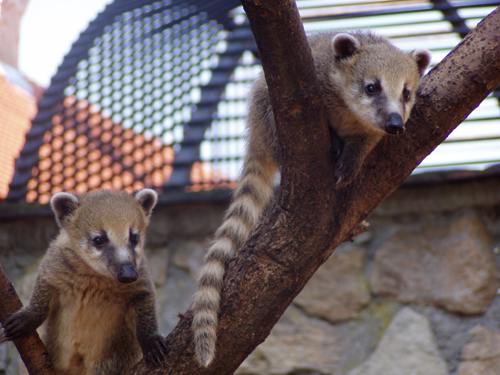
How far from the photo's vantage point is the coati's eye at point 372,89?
3.94 meters

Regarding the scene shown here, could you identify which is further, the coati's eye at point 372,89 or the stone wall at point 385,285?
the stone wall at point 385,285

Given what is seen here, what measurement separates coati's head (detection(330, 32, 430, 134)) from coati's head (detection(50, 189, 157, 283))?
1313 millimetres

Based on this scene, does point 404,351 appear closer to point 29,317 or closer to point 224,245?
point 224,245

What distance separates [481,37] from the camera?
10.6 ft

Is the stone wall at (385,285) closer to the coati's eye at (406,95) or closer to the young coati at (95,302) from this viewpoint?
the young coati at (95,302)

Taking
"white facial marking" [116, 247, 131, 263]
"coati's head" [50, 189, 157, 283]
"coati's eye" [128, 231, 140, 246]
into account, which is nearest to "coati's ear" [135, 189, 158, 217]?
"coati's head" [50, 189, 157, 283]

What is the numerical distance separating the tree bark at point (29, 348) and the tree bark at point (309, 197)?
0.41 metres

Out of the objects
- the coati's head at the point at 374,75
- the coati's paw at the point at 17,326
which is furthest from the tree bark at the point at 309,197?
the coati's paw at the point at 17,326

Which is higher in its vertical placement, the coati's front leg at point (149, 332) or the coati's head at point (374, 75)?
the coati's head at point (374, 75)

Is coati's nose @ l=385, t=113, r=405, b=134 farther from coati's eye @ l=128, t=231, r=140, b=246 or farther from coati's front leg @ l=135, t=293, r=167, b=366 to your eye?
coati's eye @ l=128, t=231, r=140, b=246

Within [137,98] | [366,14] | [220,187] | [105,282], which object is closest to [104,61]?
[137,98]

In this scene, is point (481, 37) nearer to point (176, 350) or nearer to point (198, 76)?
point (176, 350)

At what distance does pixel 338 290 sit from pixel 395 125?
2070mm

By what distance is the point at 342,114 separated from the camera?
3.93 m
